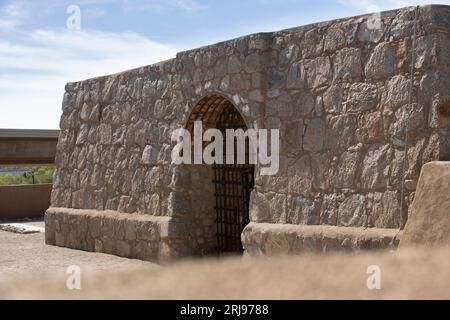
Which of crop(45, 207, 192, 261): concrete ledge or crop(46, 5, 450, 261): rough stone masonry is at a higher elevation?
crop(46, 5, 450, 261): rough stone masonry

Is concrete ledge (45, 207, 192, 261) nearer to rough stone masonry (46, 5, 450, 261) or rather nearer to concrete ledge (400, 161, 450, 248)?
rough stone masonry (46, 5, 450, 261)

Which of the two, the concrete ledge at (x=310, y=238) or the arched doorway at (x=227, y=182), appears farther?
the arched doorway at (x=227, y=182)

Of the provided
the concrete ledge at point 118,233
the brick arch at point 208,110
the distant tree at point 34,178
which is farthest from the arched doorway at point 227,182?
the distant tree at point 34,178

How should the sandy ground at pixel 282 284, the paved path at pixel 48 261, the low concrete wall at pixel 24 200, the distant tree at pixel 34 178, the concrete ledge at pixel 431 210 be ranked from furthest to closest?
the distant tree at pixel 34 178 → the low concrete wall at pixel 24 200 → the paved path at pixel 48 261 → the concrete ledge at pixel 431 210 → the sandy ground at pixel 282 284

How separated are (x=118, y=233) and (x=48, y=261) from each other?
1.03 m

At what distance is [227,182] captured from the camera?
8703mm

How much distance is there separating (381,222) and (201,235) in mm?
3142

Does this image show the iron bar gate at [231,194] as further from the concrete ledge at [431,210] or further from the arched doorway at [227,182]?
the concrete ledge at [431,210]

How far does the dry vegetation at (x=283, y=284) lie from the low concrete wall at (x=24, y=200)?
14.0 m

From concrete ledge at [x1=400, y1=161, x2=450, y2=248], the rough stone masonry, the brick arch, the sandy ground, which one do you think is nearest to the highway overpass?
the rough stone masonry

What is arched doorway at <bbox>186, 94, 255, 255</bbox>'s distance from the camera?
848 centimetres

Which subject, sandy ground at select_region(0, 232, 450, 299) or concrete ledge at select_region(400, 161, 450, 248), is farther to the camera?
concrete ledge at select_region(400, 161, 450, 248)

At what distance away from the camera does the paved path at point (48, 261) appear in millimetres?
8383

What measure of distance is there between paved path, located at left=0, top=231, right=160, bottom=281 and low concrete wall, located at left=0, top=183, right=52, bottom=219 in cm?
652
